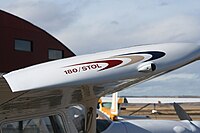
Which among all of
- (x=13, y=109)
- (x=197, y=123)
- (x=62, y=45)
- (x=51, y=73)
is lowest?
(x=197, y=123)

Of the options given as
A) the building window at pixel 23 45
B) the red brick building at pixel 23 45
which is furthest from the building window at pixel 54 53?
the building window at pixel 23 45

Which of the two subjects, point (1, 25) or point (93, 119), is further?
point (1, 25)

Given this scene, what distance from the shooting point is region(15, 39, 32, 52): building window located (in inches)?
1342

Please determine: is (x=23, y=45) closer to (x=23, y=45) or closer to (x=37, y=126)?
(x=23, y=45)

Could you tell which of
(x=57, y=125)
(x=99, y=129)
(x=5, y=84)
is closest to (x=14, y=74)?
(x=5, y=84)

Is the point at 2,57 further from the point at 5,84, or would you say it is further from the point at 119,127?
the point at 5,84

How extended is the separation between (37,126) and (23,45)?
3026cm

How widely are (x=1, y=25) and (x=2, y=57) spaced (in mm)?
2329

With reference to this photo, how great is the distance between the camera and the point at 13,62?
107 feet

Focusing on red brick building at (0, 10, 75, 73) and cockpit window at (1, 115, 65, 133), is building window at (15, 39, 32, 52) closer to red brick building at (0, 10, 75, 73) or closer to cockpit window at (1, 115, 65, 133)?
red brick building at (0, 10, 75, 73)

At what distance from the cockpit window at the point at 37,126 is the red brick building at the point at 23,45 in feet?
84.3

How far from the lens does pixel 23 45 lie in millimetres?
34719

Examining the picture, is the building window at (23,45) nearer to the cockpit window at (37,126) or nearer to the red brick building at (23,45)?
the red brick building at (23,45)

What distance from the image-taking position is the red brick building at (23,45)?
32.4m
